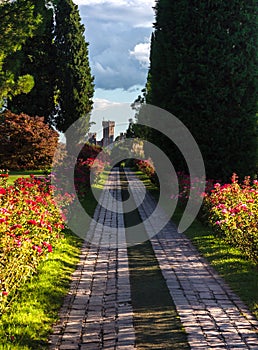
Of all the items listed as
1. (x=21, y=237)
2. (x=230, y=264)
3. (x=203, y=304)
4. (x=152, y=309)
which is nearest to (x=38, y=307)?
(x=21, y=237)

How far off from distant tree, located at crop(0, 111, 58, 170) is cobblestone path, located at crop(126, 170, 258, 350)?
16884 millimetres

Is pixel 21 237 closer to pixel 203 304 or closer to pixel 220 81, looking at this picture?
pixel 203 304

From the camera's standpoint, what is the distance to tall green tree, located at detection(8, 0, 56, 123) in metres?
32.4

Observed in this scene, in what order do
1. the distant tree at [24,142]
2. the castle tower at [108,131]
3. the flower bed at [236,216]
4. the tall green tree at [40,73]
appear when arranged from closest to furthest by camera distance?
the flower bed at [236,216] → the distant tree at [24,142] → the tall green tree at [40,73] → the castle tower at [108,131]

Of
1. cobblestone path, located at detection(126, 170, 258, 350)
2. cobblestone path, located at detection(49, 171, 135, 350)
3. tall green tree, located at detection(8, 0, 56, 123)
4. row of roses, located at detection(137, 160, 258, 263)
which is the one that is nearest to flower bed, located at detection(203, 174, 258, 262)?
row of roses, located at detection(137, 160, 258, 263)

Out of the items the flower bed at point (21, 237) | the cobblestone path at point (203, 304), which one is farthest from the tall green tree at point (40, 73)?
the cobblestone path at point (203, 304)

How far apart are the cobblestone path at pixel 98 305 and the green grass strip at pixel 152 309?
11 cm

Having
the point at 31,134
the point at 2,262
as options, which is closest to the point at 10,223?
the point at 2,262

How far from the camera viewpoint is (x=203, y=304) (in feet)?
18.3

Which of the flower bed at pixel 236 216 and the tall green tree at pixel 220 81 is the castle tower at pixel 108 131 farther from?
the flower bed at pixel 236 216

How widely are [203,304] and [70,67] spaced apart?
28953 millimetres

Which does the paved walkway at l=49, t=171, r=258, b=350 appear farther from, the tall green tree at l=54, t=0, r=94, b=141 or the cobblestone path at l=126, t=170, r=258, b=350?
the tall green tree at l=54, t=0, r=94, b=141

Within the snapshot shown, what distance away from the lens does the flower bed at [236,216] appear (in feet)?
25.4

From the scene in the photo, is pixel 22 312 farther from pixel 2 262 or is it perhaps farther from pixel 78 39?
pixel 78 39
